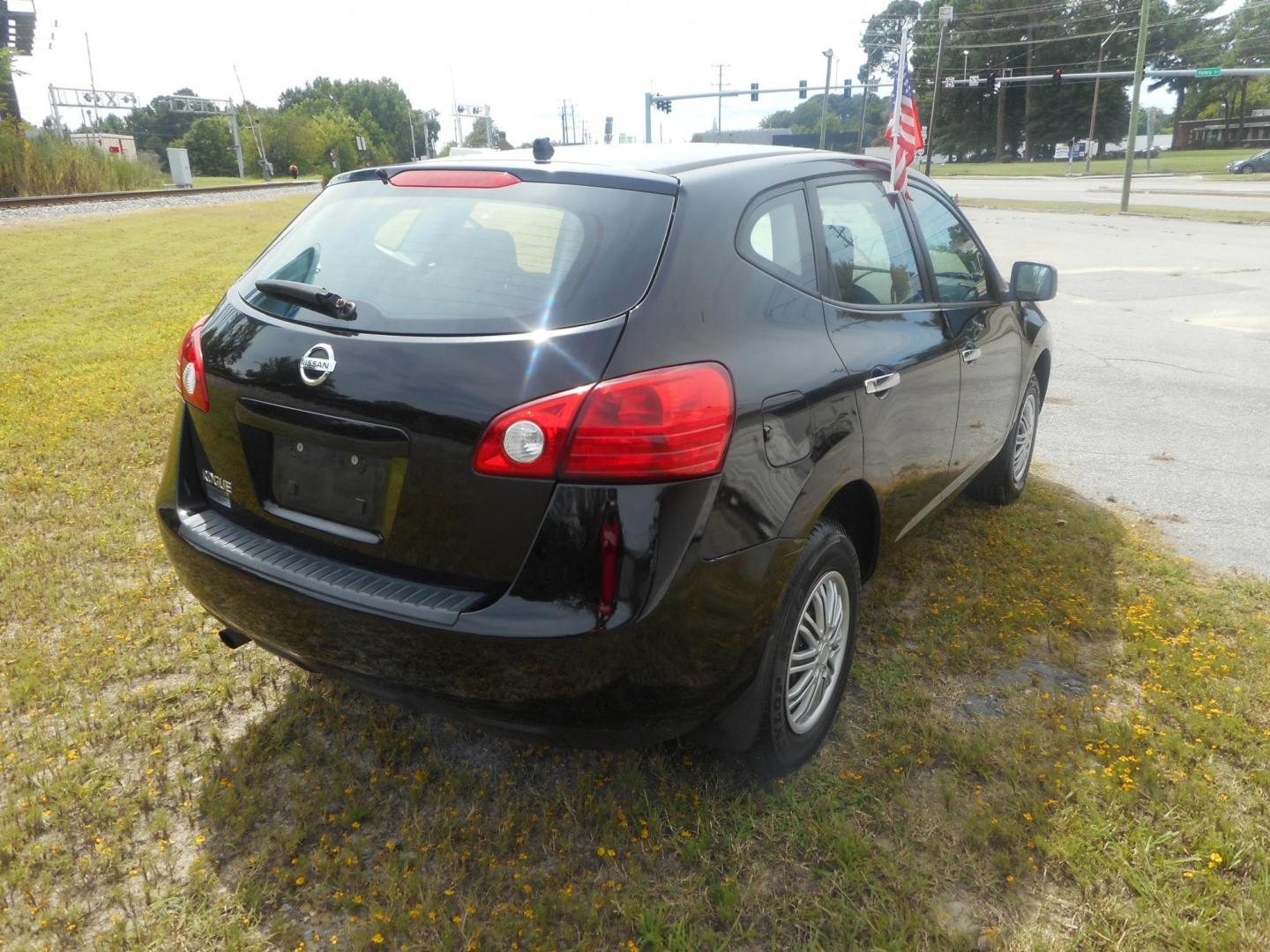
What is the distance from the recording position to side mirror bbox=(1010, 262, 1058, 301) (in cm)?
432

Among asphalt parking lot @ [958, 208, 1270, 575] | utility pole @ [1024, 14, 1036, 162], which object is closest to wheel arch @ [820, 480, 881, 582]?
asphalt parking lot @ [958, 208, 1270, 575]

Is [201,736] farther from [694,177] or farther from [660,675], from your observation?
[694,177]

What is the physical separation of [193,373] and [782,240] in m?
1.69

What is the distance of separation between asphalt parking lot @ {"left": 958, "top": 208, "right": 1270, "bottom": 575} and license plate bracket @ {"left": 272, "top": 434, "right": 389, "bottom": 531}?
3.83 meters

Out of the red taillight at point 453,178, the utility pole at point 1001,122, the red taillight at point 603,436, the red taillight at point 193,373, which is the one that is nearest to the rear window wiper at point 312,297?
the red taillight at point 193,373

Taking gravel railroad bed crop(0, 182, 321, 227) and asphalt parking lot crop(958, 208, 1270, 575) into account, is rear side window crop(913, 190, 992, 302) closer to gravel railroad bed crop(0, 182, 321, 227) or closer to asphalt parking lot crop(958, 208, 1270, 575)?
asphalt parking lot crop(958, 208, 1270, 575)

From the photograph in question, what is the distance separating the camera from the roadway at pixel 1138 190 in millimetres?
31875

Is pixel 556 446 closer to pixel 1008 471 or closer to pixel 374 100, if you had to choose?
pixel 1008 471

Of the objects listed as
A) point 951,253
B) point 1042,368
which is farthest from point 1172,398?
point 951,253

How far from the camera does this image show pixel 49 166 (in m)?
30.6

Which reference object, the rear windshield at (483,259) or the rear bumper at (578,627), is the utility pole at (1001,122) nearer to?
the rear windshield at (483,259)

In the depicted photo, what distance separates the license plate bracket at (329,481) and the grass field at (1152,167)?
5684cm

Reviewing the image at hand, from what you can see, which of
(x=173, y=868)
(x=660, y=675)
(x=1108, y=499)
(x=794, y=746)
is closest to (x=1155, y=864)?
(x=794, y=746)

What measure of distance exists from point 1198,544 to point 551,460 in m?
3.84
